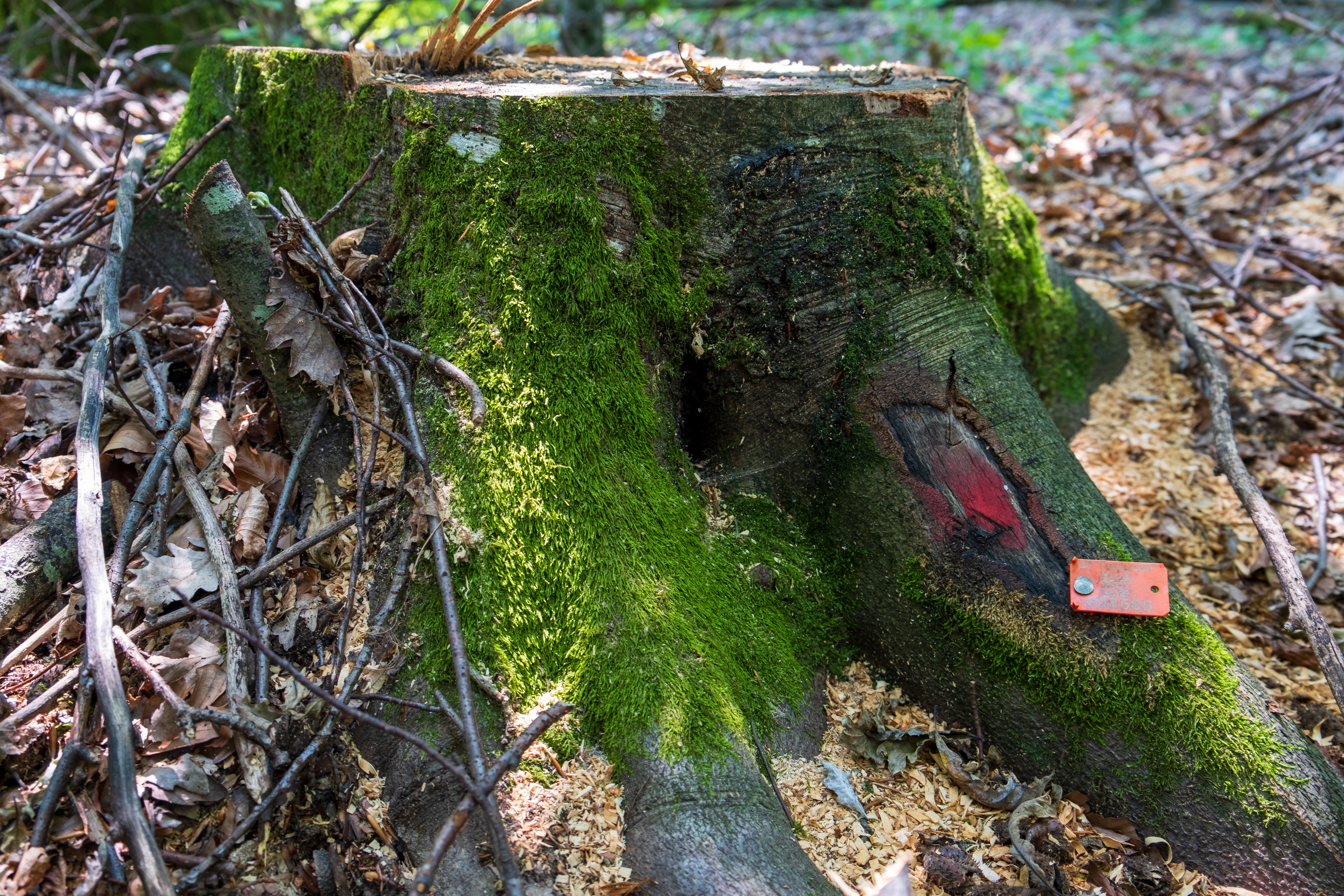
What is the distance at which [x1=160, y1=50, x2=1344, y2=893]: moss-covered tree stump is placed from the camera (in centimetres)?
201

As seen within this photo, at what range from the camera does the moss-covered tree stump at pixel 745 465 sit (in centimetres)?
201

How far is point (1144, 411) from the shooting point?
373cm

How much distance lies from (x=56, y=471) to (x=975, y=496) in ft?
9.21

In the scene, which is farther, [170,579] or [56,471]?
[56,471]

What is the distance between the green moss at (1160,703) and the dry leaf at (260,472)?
2.16 metres

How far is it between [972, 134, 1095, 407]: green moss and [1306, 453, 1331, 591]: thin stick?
94 cm

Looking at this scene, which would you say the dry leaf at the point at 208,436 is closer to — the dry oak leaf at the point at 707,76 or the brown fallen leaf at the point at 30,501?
the brown fallen leaf at the point at 30,501

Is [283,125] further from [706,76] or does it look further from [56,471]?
[706,76]

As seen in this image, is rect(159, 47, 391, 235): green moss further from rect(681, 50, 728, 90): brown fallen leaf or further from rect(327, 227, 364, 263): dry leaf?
rect(681, 50, 728, 90): brown fallen leaf

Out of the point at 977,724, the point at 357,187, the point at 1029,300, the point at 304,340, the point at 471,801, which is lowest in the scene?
the point at 977,724

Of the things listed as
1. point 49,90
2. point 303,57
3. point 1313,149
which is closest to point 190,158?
point 303,57

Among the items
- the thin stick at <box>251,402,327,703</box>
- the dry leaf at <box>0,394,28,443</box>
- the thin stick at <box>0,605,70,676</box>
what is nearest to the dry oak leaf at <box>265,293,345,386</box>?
the thin stick at <box>251,402,327,703</box>

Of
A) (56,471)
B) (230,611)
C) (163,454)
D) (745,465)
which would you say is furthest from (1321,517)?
(56,471)

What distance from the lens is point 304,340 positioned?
229cm
